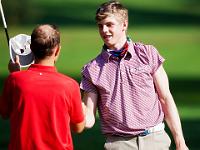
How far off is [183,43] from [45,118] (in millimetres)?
12777

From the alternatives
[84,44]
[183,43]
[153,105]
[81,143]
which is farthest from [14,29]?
[153,105]

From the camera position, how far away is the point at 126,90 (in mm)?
5406

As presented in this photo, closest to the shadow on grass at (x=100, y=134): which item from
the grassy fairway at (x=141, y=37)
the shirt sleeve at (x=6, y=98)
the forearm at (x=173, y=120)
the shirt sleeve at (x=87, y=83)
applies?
the grassy fairway at (x=141, y=37)

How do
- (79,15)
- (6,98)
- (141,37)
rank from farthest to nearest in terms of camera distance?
(79,15) → (141,37) → (6,98)

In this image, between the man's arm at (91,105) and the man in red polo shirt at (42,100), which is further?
the man's arm at (91,105)

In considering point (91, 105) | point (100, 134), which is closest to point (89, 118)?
point (91, 105)

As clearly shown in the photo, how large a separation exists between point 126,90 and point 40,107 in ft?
2.57

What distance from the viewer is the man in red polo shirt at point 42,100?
15.8ft

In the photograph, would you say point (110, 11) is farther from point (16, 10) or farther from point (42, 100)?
point (16, 10)

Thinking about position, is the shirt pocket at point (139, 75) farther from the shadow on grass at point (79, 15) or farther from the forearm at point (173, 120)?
the shadow on grass at point (79, 15)

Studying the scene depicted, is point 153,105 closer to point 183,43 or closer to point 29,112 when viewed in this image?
point 29,112

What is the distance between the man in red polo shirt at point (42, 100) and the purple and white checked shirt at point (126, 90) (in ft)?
1.77

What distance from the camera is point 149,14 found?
2253cm

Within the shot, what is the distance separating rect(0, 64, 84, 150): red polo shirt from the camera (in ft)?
15.8
